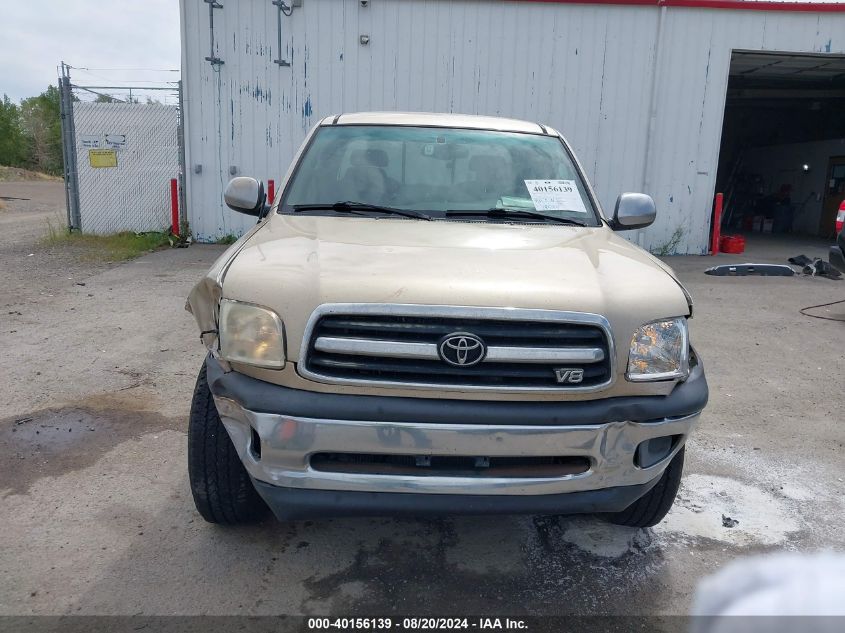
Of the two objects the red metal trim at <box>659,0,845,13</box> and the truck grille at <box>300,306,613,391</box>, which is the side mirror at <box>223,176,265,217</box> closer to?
the truck grille at <box>300,306,613,391</box>

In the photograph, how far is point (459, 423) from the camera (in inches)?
85.7

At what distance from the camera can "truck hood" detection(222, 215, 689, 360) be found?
7.36 ft

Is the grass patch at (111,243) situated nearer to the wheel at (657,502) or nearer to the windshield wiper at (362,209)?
the windshield wiper at (362,209)

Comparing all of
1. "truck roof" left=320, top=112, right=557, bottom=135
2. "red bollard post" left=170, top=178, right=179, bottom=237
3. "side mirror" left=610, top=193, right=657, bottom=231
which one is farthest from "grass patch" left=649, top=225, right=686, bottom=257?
"side mirror" left=610, top=193, right=657, bottom=231

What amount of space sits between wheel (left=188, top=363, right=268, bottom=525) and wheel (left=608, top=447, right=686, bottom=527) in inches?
63.0

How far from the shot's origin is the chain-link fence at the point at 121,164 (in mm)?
12227

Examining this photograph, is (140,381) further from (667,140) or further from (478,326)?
(667,140)

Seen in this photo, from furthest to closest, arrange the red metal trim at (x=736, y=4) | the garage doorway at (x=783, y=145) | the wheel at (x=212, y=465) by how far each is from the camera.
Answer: the garage doorway at (x=783, y=145) < the red metal trim at (x=736, y=4) < the wheel at (x=212, y=465)

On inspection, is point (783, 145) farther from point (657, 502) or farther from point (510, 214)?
point (657, 502)

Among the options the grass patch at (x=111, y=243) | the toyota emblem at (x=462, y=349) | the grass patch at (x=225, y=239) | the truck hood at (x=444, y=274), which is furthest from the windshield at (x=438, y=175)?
the grass patch at (x=225, y=239)

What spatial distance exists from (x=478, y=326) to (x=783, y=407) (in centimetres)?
339

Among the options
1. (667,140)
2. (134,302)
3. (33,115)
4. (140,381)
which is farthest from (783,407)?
(33,115)

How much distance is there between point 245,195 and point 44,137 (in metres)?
64.7

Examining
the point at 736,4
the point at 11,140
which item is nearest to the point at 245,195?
the point at 736,4
